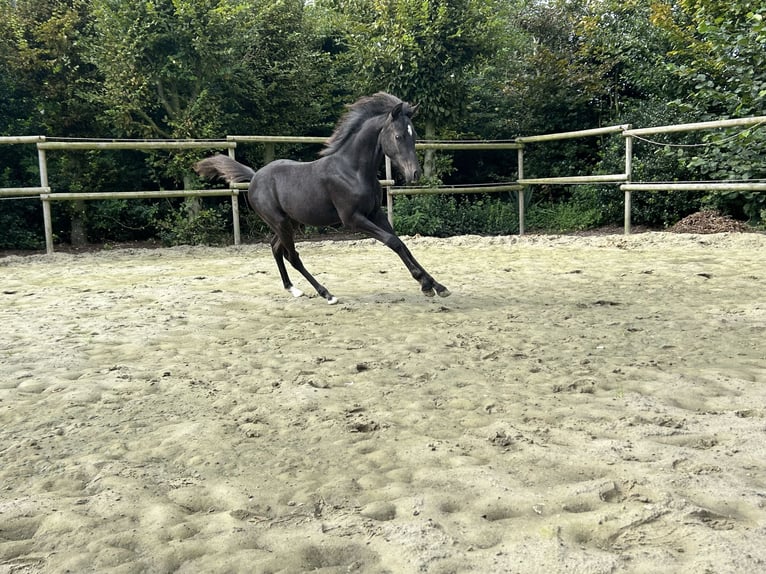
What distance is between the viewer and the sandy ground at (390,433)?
152 centimetres

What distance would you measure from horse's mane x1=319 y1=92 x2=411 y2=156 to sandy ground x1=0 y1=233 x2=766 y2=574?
4.15 feet

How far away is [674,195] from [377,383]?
776 cm

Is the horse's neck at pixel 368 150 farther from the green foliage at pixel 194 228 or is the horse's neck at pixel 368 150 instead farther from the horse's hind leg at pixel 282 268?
the green foliage at pixel 194 228

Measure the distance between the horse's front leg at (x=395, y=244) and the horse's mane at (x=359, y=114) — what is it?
0.62 m

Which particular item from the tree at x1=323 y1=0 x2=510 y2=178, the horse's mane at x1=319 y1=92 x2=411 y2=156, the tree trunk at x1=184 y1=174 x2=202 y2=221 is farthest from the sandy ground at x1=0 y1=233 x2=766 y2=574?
the tree at x1=323 y1=0 x2=510 y2=178

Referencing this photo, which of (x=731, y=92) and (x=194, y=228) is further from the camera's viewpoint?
(x=194, y=228)

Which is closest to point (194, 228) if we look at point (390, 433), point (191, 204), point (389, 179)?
point (191, 204)

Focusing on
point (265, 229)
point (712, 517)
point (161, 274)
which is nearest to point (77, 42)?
point (265, 229)

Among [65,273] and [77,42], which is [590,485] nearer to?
[65,273]

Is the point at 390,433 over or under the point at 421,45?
under

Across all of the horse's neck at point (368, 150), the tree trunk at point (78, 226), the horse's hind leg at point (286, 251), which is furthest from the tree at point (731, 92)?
the tree trunk at point (78, 226)

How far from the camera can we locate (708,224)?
8281 millimetres

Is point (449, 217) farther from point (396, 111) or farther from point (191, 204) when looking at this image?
point (396, 111)

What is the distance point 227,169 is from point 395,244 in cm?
193
